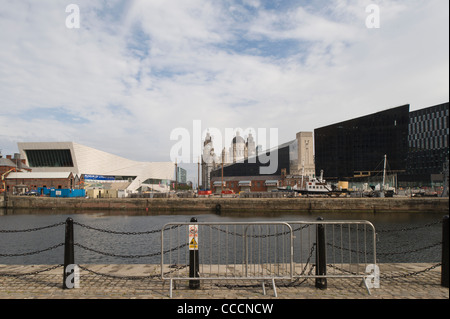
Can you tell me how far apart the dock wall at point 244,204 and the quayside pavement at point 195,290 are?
133 ft

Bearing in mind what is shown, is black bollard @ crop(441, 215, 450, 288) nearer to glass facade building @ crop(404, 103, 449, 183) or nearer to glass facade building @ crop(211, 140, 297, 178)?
glass facade building @ crop(404, 103, 449, 183)

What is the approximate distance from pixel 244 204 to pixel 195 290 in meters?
43.0

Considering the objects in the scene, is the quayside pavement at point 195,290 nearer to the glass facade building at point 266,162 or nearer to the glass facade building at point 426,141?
the glass facade building at point 426,141

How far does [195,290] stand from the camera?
663 cm

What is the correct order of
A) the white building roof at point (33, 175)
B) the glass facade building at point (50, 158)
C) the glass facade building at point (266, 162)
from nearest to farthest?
the white building roof at point (33, 175) < the glass facade building at point (50, 158) < the glass facade building at point (266, 162)

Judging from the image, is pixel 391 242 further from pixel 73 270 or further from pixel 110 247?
pixel 73 270

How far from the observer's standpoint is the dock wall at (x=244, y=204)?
45.6 metres

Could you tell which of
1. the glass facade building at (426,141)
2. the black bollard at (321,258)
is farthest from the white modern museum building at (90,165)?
the glass facade building at (426,141)

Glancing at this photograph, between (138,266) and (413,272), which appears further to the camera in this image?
(138,266)

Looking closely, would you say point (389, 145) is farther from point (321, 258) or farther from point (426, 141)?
point (321, 258)

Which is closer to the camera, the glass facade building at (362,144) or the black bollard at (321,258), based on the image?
the black bollard at (321,258)
